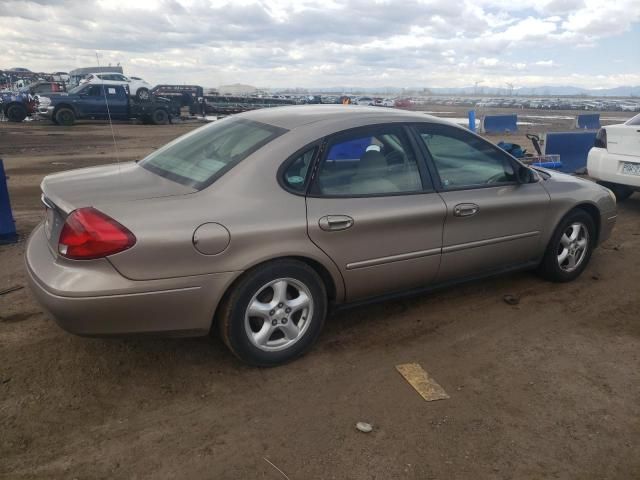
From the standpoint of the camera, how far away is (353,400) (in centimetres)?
295

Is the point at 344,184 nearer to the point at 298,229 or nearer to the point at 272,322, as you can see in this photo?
the point at 298,229

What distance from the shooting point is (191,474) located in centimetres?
237

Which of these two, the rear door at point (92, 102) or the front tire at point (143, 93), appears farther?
the front tire at point (143, 93)

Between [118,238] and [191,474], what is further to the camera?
[118,238]

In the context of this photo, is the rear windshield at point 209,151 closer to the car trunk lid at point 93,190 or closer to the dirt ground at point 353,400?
the car trunk lid at point 93,190

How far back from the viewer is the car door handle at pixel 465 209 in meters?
3.73

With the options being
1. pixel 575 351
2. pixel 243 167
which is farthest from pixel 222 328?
pixel 575 351

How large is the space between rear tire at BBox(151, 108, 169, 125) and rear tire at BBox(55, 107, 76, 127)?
11.7 ft

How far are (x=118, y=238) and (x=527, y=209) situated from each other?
10.1 feet

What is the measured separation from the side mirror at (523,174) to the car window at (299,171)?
1.81m

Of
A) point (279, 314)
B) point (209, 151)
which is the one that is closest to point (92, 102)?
point (209, 151)

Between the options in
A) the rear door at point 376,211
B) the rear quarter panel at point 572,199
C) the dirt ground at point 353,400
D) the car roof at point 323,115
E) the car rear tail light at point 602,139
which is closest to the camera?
the dirt ground at point 353,400

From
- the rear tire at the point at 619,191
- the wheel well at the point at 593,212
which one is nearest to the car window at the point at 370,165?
the wheel well at the point at 593,212

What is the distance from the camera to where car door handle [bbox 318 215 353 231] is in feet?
10.4
